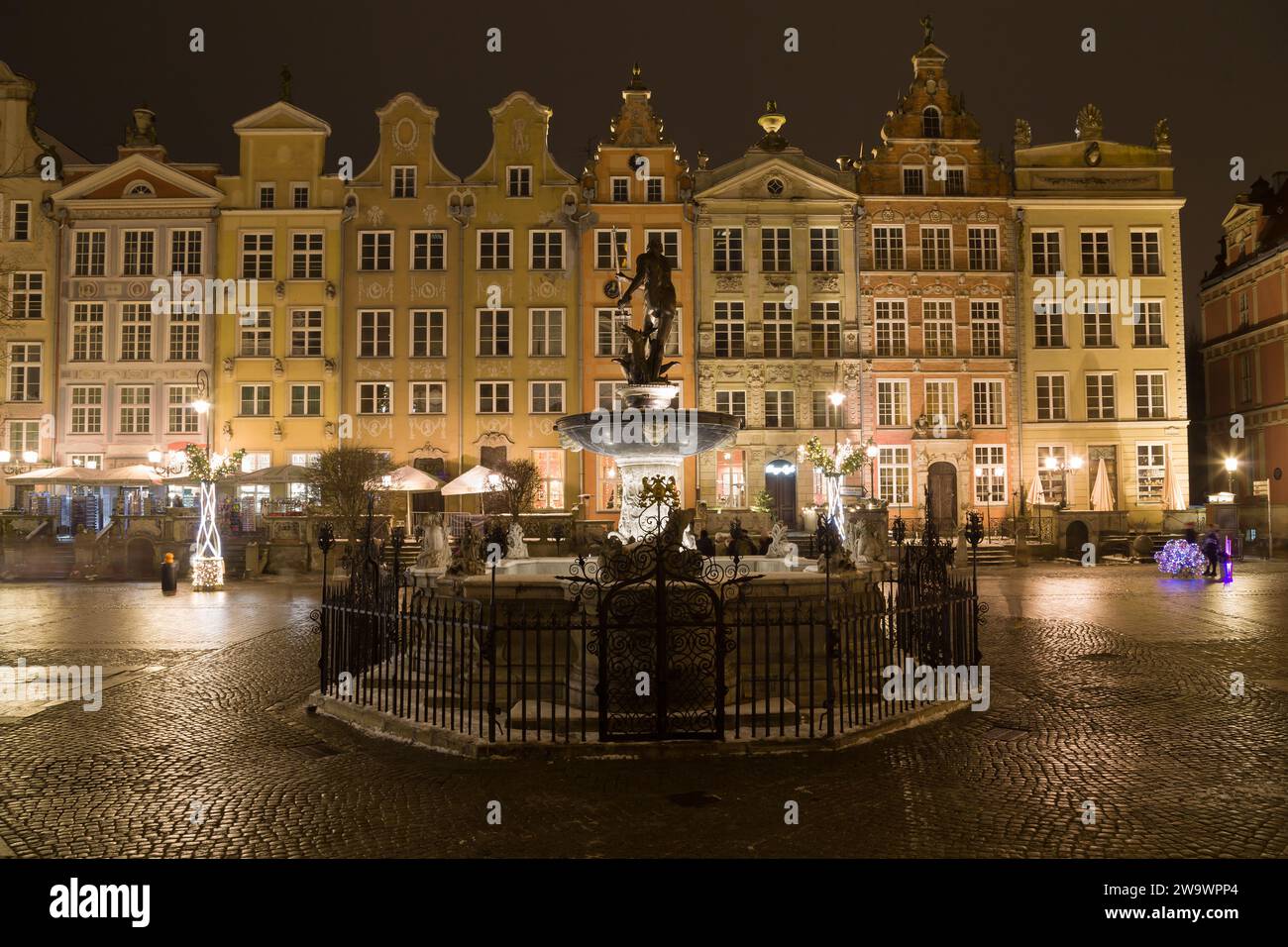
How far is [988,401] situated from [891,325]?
17.6 feet

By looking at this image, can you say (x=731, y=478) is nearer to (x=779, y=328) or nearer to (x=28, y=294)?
(x=779, y=328)

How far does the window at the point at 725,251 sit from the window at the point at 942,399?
9.79 metres

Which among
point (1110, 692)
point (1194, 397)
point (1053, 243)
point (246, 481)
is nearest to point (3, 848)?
point (1110, 692)

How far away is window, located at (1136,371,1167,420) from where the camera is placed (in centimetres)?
3984

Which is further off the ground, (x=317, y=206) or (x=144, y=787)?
(x=317, y=206)

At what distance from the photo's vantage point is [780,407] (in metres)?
38.8

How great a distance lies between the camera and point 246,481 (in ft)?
111

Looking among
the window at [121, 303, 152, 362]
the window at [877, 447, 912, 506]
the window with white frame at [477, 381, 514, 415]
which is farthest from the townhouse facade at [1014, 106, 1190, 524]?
the window at [121, 303, 152, 362]

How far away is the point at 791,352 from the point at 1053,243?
1274 centimetres

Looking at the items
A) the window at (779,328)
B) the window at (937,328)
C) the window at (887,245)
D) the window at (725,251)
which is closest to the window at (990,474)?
the window at (937,328)

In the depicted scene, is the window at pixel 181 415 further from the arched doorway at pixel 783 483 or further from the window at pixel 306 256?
the arched doorway at pixel 783 483

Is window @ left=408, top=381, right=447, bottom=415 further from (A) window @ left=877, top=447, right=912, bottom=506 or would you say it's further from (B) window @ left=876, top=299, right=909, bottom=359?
(B) window @ left=876, top=299, right=909, bottom=359

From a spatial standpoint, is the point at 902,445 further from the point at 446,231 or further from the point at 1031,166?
the point at 446,231

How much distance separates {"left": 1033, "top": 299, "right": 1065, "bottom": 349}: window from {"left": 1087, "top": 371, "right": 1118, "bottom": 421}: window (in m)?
2.08
